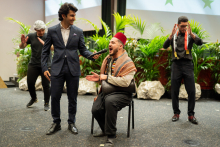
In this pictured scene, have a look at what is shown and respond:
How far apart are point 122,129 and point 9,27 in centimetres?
664

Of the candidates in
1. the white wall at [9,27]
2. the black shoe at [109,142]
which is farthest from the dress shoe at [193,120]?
the white wall at [9,27]

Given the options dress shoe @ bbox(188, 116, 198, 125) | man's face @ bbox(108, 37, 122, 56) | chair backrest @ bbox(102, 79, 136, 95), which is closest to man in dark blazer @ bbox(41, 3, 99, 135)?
man's face @ bbox(108, 37, 122, 56)

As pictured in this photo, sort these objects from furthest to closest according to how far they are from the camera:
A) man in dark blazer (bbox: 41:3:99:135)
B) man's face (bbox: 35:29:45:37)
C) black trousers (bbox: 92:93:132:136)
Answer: man's face (bbox: 35:29:45:37), man in dark blazer (bbox: 41:3:99:135), black trousers (bbox: 92:93:132:136)

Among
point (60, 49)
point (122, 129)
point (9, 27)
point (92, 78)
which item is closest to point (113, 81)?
point (92, 78)

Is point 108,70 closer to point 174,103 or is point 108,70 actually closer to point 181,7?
point 174,103

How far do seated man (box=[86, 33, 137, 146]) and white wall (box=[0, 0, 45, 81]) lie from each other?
6.30 m

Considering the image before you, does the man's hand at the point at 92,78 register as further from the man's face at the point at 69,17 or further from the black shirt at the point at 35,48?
the black shirt at the point at 35,48

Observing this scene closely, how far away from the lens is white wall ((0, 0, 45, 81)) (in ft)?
23.9

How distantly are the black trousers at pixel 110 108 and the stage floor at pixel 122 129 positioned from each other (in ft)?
0.73

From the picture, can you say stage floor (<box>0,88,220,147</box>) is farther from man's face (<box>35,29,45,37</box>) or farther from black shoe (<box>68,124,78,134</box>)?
man's face (<box>35,29,45,37</box>)

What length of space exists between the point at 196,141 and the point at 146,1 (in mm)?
4427

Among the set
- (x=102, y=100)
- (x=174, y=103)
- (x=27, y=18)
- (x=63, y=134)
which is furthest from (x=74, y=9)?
(x=27, y=18)

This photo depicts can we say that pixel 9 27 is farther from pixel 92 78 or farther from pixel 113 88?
pixel 113 88

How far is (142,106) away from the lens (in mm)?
3854
